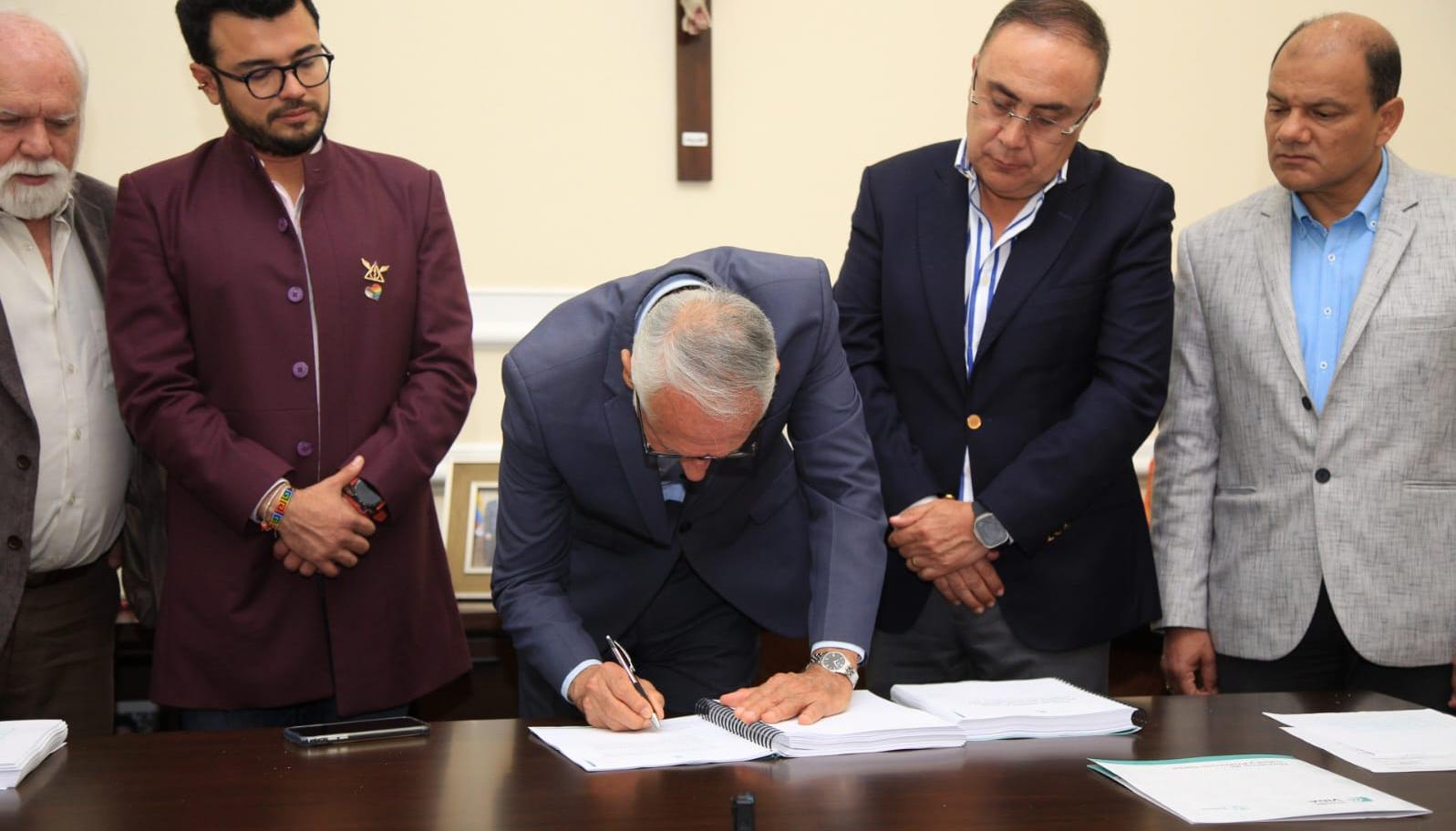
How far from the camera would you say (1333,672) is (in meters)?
2.69

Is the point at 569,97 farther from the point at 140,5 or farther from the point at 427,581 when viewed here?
the point at 427,581

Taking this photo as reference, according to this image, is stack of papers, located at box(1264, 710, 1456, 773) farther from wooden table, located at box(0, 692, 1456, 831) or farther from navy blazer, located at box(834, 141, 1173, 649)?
navy blazer, located at box(834, 141, 1173, 649)

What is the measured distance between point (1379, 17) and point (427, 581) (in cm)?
336

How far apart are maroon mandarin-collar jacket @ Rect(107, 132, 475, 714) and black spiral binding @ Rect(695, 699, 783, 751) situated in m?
0.76

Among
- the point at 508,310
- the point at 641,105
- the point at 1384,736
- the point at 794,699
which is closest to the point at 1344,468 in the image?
the point at 1384,736

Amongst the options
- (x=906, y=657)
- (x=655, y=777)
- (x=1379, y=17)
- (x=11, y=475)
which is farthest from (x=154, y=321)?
(x=1379, y=17)

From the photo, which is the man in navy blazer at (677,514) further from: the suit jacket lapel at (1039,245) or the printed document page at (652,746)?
the suit jacket lapel at (1039,245)

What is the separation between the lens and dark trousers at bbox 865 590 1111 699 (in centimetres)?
266

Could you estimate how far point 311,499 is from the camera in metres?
2.54

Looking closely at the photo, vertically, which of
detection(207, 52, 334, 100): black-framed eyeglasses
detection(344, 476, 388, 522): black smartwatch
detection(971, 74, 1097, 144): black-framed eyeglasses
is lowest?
detection(344, 476, 388, 522): black smartwatch

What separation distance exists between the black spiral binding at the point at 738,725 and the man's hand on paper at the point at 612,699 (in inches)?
3.6

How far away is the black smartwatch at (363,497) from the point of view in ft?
8.42

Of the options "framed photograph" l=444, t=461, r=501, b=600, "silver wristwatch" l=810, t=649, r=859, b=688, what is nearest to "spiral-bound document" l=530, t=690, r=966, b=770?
"silver wristwatch" l=810, t=649, r=859, b=688

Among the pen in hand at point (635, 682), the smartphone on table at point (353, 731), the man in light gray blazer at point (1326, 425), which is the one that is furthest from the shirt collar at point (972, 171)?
the smartphone on table at point (353, 731)
